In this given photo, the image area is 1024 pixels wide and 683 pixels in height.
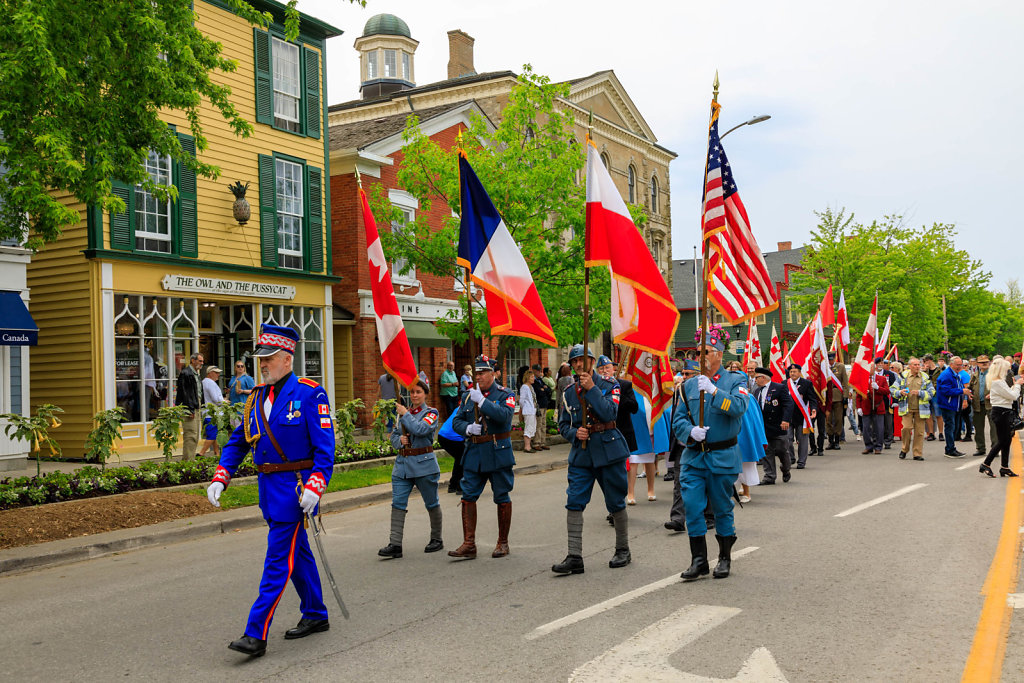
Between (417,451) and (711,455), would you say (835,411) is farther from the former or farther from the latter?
(417,451)

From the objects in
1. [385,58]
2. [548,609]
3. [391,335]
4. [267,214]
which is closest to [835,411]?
[391,335]

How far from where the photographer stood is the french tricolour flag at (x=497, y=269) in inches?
348

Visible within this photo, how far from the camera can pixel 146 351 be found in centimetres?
1844

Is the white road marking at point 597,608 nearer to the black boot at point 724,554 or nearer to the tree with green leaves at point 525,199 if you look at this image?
the black boot at point 724,554

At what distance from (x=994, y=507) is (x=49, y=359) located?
1660cm

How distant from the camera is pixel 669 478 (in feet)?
48.0

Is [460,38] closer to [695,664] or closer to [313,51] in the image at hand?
[313,51]

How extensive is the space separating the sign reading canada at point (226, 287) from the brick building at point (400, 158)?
2.63 meters

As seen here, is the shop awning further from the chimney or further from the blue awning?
the chimney

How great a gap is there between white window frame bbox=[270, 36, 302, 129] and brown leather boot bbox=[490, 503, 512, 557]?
51.9ft

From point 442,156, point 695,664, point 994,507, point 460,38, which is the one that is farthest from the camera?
A: point 460,38

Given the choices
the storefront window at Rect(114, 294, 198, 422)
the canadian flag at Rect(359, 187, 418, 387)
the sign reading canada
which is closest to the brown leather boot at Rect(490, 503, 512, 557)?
the canadian flag at Rect(359, 187, 418, 387)

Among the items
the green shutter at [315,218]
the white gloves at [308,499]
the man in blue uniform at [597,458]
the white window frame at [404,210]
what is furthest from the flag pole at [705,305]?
the white window frame at [404,210]

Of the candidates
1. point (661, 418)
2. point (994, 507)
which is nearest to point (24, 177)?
point (661, 418)
